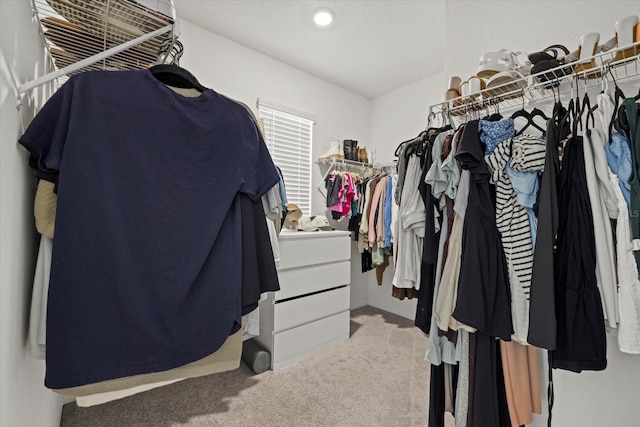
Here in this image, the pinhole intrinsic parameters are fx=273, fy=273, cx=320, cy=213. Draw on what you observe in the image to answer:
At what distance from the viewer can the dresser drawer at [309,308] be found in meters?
2.09

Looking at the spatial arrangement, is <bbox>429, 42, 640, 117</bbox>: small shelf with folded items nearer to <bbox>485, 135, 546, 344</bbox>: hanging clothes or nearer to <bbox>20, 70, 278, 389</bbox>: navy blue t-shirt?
<bbox>485, 135, 546, 344</bbox>: hanging clothes

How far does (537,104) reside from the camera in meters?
1.27

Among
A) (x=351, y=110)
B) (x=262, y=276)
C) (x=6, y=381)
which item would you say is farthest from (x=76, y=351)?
(x=351, y=110)

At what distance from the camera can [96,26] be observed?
80 cm

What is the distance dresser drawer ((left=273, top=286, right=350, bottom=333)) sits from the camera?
2.09m

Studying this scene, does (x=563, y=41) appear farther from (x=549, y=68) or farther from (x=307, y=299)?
(x=307, y=299)

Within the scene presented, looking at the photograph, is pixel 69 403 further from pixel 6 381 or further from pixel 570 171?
pixel 570 171

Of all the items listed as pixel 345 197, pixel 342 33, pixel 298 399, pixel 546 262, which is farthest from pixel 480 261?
pixel 342 33

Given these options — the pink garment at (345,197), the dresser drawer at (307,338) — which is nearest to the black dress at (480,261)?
the dresser drawer at (307,338)

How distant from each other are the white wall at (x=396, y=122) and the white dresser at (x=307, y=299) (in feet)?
3.13

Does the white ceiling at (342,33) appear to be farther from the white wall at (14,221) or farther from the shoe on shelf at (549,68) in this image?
the white wall at (14,221)

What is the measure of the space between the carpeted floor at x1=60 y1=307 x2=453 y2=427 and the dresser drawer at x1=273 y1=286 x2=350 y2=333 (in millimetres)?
312

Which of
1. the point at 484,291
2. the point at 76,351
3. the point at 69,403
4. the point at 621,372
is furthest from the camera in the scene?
the point at 69,403

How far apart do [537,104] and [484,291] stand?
945 mm
